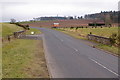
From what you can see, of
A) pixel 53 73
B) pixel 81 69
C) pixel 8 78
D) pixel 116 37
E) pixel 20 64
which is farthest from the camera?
pixel 116 37

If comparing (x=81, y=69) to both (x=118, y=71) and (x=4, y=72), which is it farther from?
(x=4, y=72)

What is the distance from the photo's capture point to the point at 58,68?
49.3 feet

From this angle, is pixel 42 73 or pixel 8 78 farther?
pixel 42 73

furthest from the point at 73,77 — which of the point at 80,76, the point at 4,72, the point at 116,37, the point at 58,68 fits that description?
the point at 116,37

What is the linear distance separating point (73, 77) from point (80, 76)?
456mm

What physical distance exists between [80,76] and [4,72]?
14.0 ft

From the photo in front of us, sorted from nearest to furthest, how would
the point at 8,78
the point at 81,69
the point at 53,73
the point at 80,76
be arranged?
the point at 8,78, the point at 80,76, the point at 53,73, the point at 81,69

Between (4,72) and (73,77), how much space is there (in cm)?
393

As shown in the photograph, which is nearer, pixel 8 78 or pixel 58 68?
pixel 8 78

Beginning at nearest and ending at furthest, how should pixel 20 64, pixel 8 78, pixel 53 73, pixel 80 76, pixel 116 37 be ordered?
pixel 8 78
pixel 80 76
pixel 53 73
pixel 20 64
pixel 116 37

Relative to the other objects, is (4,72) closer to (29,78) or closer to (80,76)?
(29,78)

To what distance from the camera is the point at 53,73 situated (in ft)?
44.1

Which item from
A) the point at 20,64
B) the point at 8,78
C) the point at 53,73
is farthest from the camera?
the point at 20,64

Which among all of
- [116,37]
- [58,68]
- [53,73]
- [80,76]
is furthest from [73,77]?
[116,37]
